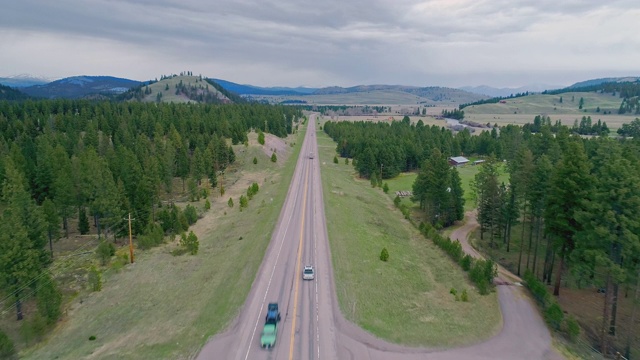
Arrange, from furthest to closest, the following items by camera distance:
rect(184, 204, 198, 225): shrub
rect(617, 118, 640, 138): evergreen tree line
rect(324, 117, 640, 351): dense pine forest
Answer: rect(617, 118, 640, 138): evergreen tree line < rect(184, 204, 198, 225): shrub < rect(324, 117, 640, 351): dense pine forest

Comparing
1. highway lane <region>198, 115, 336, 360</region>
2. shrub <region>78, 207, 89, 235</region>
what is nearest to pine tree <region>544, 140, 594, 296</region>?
highway lane <region>198, 115, 336, 360</region>

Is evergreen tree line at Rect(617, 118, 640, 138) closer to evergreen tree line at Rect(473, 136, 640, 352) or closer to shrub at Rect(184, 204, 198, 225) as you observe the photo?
evergreen tree line at Rect(473, 136, 640, 352)

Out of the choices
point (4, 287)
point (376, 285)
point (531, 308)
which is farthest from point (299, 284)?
point (4, 287)

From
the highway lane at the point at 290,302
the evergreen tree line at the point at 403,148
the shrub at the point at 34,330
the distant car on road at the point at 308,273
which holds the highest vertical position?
the evergreen tree line at the point at 403,148

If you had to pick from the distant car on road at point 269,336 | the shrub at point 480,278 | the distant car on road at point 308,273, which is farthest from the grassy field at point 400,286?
the distant car on road at point 269,336

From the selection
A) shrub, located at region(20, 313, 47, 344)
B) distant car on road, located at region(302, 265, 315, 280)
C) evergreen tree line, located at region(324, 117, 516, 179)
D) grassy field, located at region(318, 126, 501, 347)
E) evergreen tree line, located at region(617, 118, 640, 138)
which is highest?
evergreen tree line, located at region(617, 118, 640, 138)

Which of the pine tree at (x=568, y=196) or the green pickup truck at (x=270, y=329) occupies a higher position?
the pine tree at (x=568, y=196)

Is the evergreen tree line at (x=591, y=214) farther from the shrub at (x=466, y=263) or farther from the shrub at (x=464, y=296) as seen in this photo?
the shrub at (x=464, y=296)

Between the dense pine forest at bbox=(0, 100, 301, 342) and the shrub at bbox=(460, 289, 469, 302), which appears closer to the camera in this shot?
the shrub at bbox=(460, 289, 469, 302)

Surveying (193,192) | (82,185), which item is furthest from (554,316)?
(193,192)
